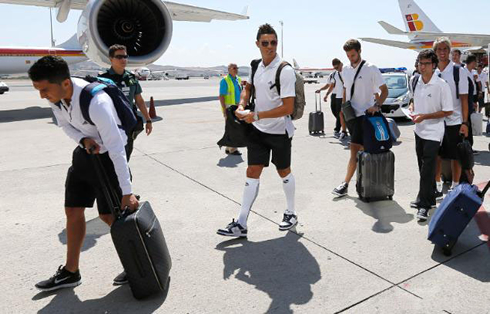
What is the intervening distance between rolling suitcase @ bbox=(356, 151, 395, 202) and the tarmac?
133mm

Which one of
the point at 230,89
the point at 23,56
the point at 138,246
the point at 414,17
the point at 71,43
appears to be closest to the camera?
the point at 138,246

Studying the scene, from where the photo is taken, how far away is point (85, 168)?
2684 millimetres

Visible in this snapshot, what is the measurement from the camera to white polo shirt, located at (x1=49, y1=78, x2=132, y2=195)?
2434mm

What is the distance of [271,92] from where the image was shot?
3.56 meters

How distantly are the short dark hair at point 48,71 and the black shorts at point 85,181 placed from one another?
53 centimetres

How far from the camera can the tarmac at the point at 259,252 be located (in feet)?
8.57

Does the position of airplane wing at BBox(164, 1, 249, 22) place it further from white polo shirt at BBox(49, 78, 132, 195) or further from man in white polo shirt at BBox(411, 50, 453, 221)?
white polo shirt at BBox(49, 78, 132, 195)

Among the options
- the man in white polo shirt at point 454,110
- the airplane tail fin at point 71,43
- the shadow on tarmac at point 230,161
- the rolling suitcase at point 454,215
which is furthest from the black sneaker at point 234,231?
the airplane tail fin at point 71,43

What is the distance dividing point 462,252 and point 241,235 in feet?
6.12

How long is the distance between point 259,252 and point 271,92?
1.41 m

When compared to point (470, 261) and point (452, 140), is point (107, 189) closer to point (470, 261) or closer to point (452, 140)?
point (470, 261)

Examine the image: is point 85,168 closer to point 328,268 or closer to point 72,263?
point 72,263

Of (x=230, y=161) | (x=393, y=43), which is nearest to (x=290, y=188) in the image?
(x=230, y=161)

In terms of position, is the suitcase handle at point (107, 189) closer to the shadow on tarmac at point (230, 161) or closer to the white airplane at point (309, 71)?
the shadow on tarmac at point (230, 161)
